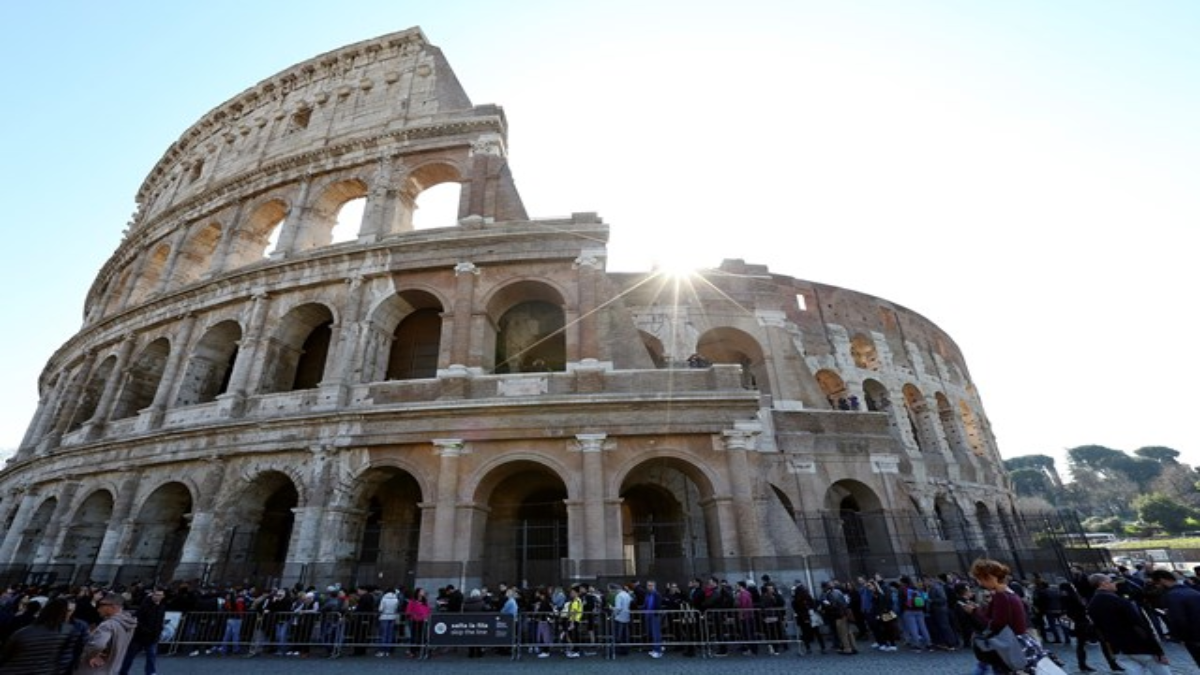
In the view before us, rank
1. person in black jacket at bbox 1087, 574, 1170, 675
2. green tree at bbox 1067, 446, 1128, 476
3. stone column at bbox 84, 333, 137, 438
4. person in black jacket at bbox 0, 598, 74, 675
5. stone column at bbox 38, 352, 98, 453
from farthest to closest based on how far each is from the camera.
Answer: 1. green tree at bbox 1067, 446, 1128, 476
2. stone column at bbox 38, 352, 98, 453
3. stone column at bbox 84, 333, 137, 438
4. person in black jacket at bbox 1087, 574, 1170, 675
5. person in black jacket at bbox 0, 598, 74, 675

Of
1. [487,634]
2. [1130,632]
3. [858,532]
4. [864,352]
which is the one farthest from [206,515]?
[864,352]

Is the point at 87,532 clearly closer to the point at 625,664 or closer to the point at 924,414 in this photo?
the point at 625,664

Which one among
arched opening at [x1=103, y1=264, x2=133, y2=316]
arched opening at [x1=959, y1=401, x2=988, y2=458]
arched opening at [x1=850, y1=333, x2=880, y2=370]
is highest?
arched opening at [x1=103, y1=264, x2=133, y2=316]

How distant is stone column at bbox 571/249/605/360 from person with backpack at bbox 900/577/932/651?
7465 millimetres

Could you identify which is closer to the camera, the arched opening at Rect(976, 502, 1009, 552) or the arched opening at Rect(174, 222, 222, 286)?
the arched opening at Rect(174, 222, 222, 286)

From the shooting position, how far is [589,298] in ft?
43.5

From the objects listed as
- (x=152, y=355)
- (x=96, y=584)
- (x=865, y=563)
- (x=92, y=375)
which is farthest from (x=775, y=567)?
(x=92, y=375)

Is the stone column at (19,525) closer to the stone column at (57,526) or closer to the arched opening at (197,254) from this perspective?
the stone column at (57,526)

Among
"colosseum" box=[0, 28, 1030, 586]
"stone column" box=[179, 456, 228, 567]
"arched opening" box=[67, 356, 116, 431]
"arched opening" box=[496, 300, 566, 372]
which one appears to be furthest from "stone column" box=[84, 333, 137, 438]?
"arched opening" box=[496, 300, 566, 372]

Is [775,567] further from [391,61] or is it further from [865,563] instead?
[391,61]

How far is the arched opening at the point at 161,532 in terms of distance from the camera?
13164mm

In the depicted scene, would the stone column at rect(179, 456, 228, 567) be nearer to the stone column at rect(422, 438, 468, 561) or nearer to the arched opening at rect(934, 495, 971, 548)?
the stone column at rect(422, 438, 468, 561)

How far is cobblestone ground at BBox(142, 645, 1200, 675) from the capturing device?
24.7 ft

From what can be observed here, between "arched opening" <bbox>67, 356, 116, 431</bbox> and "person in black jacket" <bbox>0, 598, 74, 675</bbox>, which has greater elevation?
"arched opening" <bbox>67, 356, 116, 431</bbox>
